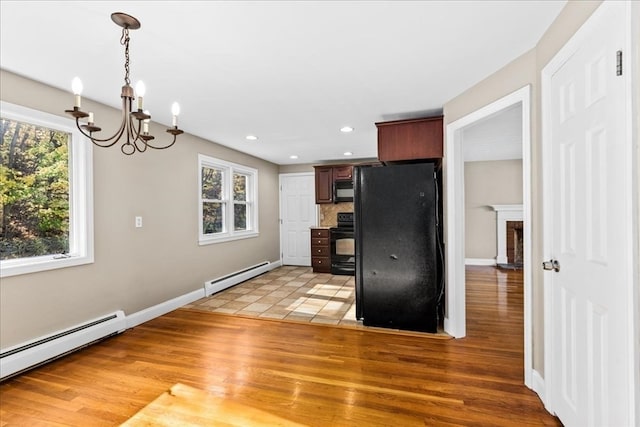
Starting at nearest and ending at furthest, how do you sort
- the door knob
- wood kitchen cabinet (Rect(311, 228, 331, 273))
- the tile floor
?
the door knob, the tile floor, wood kitchen cabinet (Rect(311, 228, 331, 273))

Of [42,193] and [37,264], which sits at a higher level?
[42,193]

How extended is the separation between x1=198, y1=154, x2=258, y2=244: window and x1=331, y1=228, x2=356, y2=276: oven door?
1.54 meters

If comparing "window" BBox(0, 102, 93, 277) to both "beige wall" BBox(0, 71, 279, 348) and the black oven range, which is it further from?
the black oven range

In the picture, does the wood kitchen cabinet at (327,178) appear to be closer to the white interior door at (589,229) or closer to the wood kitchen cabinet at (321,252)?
the wood kitchen cabinet at (321,252)

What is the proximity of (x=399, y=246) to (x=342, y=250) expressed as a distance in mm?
2980

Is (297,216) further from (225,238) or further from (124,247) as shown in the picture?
(124,247)

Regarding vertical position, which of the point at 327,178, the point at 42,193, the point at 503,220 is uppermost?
the point at 327,178

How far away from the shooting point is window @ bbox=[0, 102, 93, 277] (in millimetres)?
2354

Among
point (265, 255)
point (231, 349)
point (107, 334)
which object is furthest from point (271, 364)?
point (265, 255)

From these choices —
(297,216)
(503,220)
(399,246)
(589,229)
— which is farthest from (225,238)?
(503,220)

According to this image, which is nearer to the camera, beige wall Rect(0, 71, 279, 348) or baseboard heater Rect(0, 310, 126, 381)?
baseboard heater Rect(0, 310, 126, 381)

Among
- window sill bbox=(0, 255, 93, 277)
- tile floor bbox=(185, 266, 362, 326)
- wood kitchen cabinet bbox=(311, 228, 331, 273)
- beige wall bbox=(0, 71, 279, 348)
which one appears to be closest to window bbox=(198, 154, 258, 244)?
beige wall bbox=(0, 71, 279, 348)

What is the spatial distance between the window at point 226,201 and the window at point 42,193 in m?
1.63

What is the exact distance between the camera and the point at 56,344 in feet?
8.26
